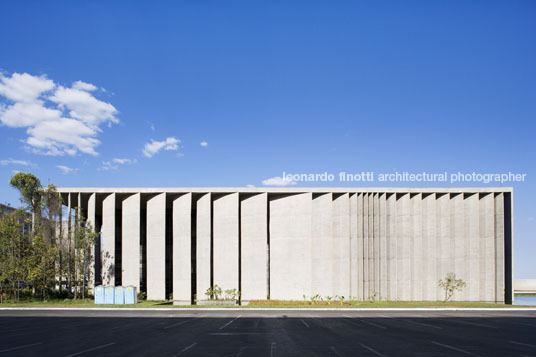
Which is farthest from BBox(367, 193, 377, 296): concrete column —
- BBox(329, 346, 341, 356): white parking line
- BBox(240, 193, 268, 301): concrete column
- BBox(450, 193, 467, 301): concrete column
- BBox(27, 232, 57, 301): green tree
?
BBox(27, 232, 57, 301): green tree

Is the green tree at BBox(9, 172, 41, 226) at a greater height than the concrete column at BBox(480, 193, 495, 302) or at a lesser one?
greater

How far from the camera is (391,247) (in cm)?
3403

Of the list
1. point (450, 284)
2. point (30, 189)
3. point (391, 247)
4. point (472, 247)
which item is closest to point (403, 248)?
point (391, 247)

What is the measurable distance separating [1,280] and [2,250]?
2.62 m

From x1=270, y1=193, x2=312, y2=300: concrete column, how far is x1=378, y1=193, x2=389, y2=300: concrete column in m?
6.78

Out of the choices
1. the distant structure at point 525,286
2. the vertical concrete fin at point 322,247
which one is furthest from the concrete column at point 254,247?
the distant structure at point 525,286

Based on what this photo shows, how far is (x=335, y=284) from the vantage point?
33.4m

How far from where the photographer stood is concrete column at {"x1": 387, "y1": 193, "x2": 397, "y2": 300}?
110ft

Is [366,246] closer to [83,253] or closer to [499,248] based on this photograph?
[499,248]

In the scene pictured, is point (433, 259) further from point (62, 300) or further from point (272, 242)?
point (62, 300)

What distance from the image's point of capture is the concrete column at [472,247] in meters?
33.5

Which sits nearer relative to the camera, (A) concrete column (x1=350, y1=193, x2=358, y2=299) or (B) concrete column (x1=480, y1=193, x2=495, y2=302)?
(A) concrete column (x1=350, y1=193, x2=358, y2=299)

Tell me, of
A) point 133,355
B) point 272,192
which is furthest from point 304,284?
point 133,355

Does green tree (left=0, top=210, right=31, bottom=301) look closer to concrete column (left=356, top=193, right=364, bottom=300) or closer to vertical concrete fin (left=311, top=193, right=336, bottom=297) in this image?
vertical concrete fin (left=311, top=193, right=336, bottom=297)
